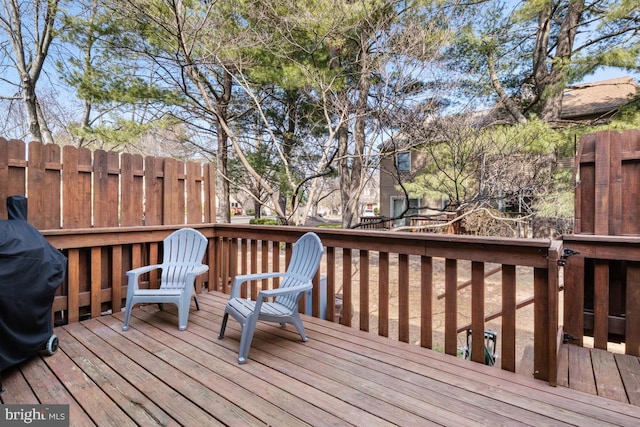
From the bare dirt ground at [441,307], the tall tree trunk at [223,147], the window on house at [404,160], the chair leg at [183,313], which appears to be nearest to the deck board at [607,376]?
the bare dirt ground at [441,307]

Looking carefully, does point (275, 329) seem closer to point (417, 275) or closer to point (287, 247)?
point (287, 247)

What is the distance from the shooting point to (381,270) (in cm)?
276

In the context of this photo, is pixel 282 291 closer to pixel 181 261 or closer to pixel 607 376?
pixel 181 261

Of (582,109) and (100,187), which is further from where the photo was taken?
(582,109)

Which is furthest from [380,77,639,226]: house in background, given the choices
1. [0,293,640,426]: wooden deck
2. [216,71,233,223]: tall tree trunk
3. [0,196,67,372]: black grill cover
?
[0,196,67,372]: black grill cover

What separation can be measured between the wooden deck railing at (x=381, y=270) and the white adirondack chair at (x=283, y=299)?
291 mm

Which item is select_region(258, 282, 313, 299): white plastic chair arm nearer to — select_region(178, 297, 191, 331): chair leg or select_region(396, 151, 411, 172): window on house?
select_region(178, 297, 191, 331): chair leg

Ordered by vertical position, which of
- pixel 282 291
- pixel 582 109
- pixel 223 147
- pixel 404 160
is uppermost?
pixel 582 109

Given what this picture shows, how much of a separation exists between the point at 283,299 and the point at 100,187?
2192 millimetres

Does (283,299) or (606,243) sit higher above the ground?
(606,243)

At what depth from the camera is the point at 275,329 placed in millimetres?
2932

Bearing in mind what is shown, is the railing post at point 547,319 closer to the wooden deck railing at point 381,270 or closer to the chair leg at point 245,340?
→ the wooden deck railing at point 381,270

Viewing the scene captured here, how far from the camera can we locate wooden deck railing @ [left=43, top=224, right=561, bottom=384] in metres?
2.03

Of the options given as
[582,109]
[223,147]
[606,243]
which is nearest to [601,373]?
[606,243]
